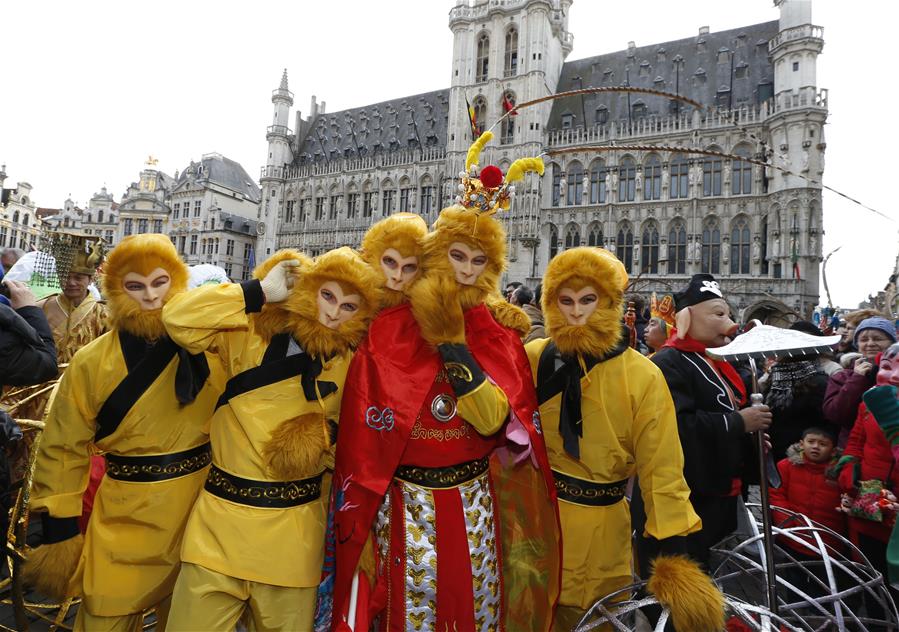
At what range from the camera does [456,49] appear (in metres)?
29.6

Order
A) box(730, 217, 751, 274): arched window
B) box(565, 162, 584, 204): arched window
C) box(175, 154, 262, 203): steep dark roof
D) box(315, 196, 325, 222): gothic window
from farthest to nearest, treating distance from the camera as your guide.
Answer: box(175, 154, 262, 203): steep dark roof < box(315, 196, 325, 222): gothic window < box(565, 162, 584, 204): arched window < box(730, 217, 751, 274): arched window

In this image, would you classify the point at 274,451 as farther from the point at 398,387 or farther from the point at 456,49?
the point at 456,49

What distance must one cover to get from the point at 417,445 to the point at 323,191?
3464 cm

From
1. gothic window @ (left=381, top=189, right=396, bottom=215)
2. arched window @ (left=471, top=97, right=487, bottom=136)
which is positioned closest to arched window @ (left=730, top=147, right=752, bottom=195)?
arched window @ (left=471, top=97, right=487, bottom=136)

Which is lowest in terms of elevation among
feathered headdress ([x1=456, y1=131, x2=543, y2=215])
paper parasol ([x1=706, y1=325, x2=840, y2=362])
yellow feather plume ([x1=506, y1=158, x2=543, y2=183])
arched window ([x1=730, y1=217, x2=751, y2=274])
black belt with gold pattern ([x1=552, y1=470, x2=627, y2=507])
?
black belt with gold pattern ([x1=552, y1=470, x2=627, y2=507])

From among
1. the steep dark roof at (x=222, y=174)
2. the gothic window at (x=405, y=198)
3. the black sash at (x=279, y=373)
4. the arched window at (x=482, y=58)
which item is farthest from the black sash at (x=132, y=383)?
the steep dark roof at (x=222, y=174)

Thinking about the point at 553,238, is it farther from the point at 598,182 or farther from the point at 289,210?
the point at 289,210

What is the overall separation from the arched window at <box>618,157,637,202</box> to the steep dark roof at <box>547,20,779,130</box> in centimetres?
301

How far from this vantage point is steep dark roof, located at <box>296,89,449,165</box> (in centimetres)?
3350

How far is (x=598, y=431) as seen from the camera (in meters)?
2.45

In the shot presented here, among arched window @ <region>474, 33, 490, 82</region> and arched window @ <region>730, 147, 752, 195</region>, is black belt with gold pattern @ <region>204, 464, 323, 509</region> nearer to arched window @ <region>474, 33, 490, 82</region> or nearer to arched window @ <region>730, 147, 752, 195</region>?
arched window @ <region>730, 147, 752, 195</region>

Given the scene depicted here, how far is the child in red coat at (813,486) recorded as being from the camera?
140 inches

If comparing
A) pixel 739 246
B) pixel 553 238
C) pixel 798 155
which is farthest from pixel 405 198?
pixel 798 155

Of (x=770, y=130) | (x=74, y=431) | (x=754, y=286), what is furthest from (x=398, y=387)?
(x=770, y=130)
